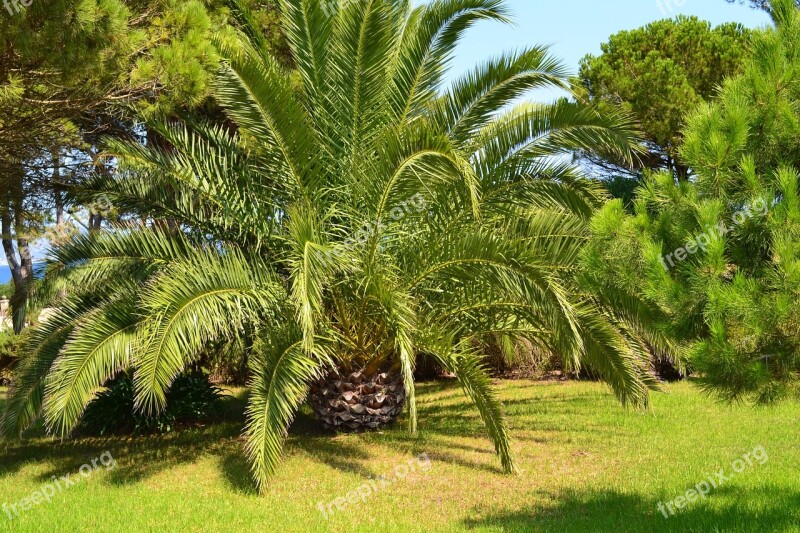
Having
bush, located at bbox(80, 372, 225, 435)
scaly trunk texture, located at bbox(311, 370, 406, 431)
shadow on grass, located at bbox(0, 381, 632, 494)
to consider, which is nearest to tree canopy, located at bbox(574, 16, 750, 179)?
shadow on grass, located at bbox(0, 381, 632, 494)

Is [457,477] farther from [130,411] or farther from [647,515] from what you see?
[130,411]

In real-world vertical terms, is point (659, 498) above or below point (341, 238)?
below

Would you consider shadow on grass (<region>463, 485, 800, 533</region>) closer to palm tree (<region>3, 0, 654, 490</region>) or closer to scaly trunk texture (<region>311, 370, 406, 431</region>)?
palm tree (<region>3, 0, 654, 490</region>)

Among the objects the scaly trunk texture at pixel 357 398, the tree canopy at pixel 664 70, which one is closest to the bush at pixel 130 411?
the scaly trunk texture at pixel 357 398

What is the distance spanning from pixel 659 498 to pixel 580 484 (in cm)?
82

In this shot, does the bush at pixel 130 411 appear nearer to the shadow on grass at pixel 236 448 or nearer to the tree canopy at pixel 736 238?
the shadow on grass at pixel 236 448

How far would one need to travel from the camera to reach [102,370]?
24.2ft

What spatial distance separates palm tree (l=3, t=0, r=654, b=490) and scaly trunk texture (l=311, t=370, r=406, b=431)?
0.09 ft

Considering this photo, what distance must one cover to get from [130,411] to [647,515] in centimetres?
692

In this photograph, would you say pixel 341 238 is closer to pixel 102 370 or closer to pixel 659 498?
pixel 102 370

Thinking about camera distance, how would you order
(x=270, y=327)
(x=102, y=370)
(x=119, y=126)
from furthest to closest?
(x=119, y=126) → (x=270, y=327) → (x=102, y=370)

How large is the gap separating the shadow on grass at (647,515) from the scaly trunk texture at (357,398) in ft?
10.3

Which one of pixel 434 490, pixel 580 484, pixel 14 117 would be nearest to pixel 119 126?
pixel 14 117

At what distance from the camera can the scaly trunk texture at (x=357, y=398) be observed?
9.03 m
